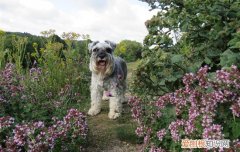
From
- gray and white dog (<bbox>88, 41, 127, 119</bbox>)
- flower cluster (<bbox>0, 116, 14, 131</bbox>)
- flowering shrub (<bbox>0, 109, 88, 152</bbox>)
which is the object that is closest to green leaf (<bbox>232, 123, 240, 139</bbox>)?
flowering shrub (<bbox>0, 109, 88, 152</bbox>)

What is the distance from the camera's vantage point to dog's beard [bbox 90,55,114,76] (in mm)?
6934

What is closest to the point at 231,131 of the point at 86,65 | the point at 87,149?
the point at 87,149

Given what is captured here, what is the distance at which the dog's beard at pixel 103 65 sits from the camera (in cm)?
693

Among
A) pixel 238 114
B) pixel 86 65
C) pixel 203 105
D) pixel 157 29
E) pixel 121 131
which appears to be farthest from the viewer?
pixel 86 65

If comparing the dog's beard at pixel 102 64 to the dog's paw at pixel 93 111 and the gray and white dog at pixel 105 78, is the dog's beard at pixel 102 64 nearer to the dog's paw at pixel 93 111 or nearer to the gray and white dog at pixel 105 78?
Result: the gray and white dog at pixel 105 78

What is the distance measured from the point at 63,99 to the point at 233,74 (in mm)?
3163

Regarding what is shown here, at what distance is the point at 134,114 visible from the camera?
465cm

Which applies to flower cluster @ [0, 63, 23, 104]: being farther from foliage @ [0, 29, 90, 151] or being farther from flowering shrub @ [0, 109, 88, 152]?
flowering shrub @ [0, 109, 88, 152]

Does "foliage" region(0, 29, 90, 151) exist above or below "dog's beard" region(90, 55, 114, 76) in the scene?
below

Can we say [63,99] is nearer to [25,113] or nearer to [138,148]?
[25,113]

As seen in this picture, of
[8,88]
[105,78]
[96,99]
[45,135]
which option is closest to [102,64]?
[105,78]

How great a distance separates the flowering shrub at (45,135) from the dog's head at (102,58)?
6.99ft

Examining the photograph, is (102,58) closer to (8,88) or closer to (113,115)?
(113,115)

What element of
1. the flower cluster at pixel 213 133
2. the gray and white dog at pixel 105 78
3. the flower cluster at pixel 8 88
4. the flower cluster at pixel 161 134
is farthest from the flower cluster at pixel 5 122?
the gray and white dog at pixel 105 78
